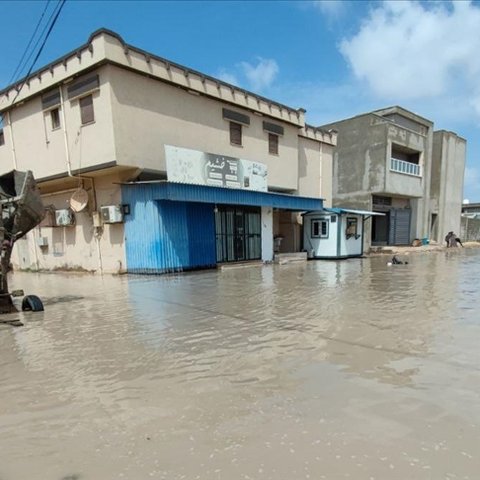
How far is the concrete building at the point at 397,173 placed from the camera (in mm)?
26016

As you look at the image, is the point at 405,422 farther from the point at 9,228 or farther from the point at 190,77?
the point at 190,77

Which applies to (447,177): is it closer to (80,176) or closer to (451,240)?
(451,240)

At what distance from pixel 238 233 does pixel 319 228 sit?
17.5ft

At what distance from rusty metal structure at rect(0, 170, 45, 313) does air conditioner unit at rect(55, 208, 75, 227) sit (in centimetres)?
752

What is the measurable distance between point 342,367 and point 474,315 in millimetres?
3736

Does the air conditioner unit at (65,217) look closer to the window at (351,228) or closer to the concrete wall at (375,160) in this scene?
the window at (351,228)

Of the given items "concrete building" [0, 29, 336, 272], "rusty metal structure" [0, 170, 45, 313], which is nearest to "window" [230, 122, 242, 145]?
"concrete building" [0, 29, 336, 272]

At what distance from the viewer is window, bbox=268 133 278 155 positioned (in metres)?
18.5

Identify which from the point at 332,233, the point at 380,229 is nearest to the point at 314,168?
the point at 332,233

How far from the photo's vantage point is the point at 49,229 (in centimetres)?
1634

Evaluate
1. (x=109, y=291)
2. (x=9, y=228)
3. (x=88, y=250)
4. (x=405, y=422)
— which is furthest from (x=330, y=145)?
(x=405, y=422)

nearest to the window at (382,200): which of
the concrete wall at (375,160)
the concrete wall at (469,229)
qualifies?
the concrete wall at (375,160)

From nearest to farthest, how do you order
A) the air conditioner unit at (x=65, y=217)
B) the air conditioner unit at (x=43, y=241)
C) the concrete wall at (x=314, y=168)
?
the air conditioner unit at (x=65, y=217)
the air conditioner unit at (x=43, y=241)
the concrete wall at (x=314, y=168)

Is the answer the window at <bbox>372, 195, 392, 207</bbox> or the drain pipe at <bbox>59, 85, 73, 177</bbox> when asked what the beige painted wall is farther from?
the window at <bbox>372, 195, 392, 207</bbox>
